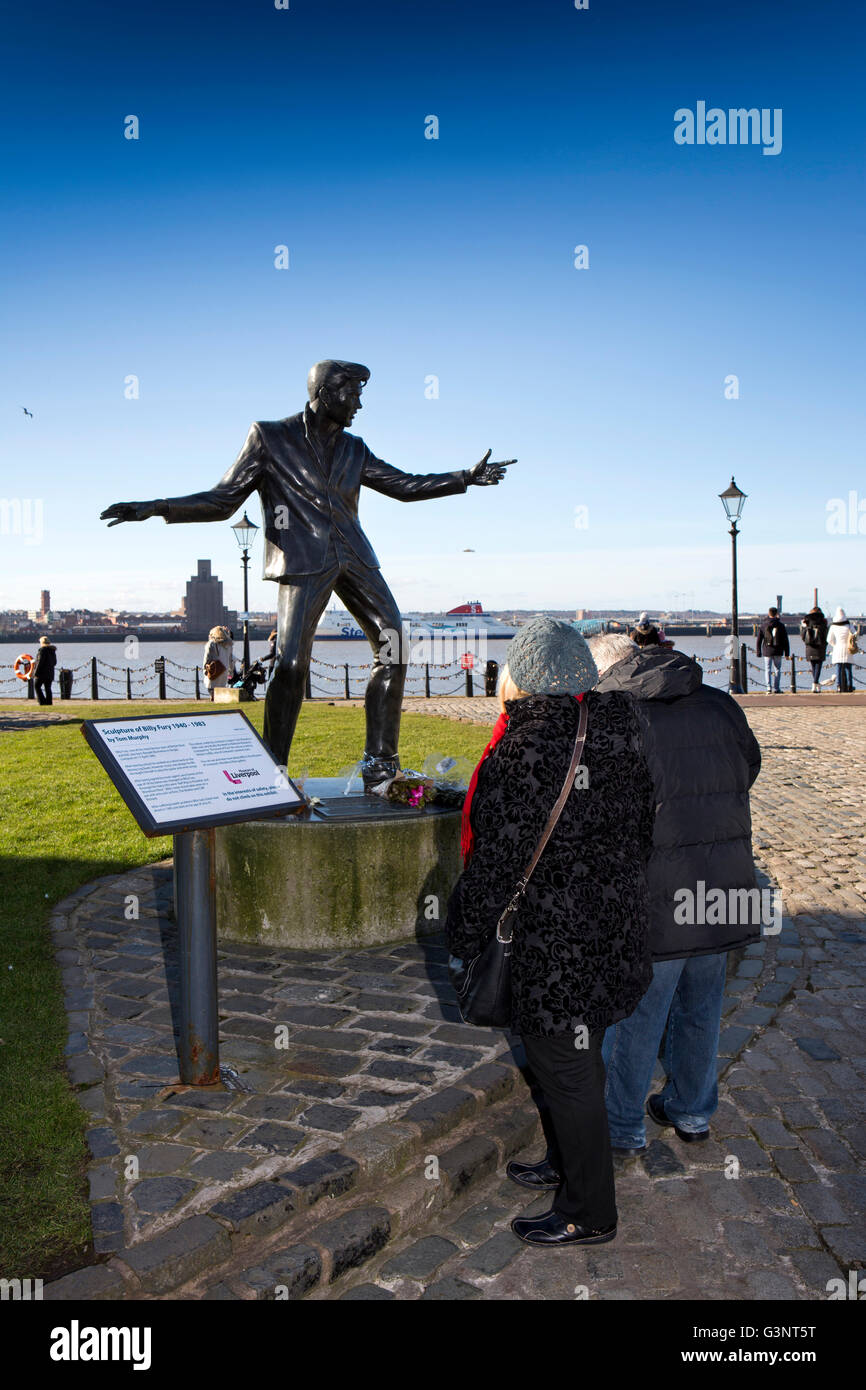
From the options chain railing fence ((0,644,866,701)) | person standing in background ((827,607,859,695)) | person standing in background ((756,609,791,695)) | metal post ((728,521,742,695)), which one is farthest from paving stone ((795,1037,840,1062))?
person standing in background ((827,607,859,695))

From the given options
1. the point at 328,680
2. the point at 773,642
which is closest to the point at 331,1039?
the point at 773,642

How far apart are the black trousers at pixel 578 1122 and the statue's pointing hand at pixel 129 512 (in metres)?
3.34

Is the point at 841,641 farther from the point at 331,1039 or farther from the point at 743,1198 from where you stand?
the point at 743,1198

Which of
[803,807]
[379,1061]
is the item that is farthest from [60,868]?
[803,807]

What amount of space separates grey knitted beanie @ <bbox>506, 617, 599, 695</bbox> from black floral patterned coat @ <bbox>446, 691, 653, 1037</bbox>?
0.03 metres

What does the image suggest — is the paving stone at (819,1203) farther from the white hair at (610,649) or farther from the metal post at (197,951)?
the metal post at (197,951)

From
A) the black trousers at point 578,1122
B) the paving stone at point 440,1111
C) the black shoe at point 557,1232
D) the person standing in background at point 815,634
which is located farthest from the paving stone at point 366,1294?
the person standing in background at point 815,634

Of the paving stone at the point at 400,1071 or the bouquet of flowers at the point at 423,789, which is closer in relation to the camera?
the paving stone at the point at 400,1071

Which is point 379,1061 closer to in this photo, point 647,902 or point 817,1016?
point 647,902

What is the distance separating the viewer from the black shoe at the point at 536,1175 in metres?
3.39

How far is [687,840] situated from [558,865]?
2.43ft

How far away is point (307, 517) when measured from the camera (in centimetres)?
575

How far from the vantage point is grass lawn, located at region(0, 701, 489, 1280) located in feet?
9.78
